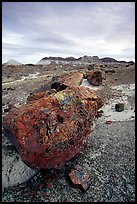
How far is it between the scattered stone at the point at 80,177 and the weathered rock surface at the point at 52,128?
0.48 m

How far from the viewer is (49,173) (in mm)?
7688

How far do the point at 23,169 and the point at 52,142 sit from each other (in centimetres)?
174

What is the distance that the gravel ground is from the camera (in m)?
6.94

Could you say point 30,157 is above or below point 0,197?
above

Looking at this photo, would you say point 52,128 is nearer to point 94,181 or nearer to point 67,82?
point 94,181

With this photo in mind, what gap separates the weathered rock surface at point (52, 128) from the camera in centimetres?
703

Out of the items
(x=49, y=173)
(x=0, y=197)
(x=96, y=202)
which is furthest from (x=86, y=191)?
(x=0, y=197)

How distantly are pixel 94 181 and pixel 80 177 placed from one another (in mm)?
482

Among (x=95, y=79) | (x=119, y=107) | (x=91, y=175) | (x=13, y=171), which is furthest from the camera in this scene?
(x=95, y=79)

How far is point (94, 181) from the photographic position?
748cm

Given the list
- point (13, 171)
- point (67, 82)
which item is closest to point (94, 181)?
point (13, 171)

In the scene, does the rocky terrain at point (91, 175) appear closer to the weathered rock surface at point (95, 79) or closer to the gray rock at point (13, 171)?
the gray rock at point (13, 171)

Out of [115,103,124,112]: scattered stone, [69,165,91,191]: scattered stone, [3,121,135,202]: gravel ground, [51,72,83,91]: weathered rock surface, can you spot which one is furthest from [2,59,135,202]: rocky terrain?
[51,72,83,91]: weathered rock surface

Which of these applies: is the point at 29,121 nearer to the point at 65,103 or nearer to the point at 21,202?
the point at 65,103
